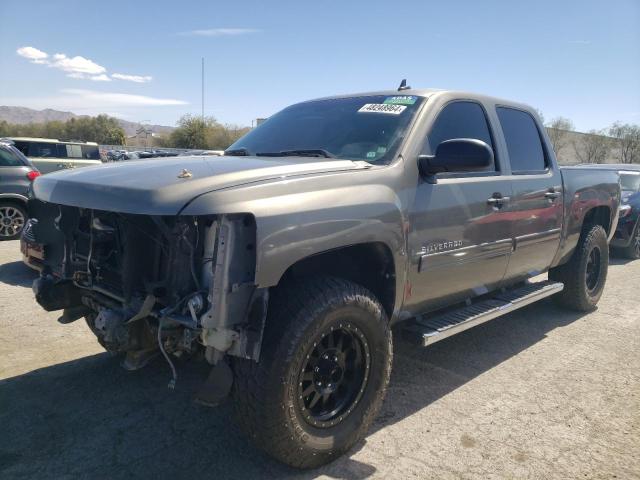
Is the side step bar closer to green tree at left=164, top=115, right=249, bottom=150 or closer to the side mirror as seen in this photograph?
the side mirror

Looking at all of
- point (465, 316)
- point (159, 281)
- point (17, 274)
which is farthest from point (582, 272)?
point (17, 274)

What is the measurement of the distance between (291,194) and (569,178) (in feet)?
11.2

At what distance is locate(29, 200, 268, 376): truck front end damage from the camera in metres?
2.28

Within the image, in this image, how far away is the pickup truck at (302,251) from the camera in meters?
2.33

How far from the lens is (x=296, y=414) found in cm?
252

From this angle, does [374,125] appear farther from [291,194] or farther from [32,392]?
[32,392]

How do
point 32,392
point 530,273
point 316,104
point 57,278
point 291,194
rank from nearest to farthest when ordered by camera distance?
point 291,194 → point 57,278 → point 32,392 → point 316,104 → point 530,273

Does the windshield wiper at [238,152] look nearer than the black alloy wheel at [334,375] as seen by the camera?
No

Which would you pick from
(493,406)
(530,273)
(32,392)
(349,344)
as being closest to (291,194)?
(349,344)

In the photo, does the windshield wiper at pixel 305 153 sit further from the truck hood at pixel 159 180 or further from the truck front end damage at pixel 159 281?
the truck front end damage at pixel 159 281

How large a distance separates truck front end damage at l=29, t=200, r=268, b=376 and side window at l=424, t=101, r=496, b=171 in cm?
165

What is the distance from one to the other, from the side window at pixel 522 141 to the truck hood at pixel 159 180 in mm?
1813

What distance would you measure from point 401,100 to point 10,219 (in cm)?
790

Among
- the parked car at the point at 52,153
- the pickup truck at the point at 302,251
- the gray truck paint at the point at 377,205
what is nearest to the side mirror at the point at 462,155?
the pickup truck at the point at 302,251
